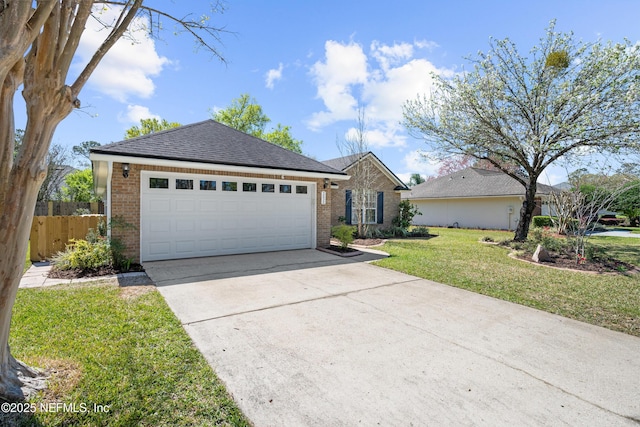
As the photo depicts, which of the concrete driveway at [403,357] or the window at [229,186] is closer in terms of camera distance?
the concrete driveway at [403,357]

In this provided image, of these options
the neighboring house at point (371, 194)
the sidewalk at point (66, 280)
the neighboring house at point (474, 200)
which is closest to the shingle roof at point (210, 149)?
the sidewalk at point (66, 280)

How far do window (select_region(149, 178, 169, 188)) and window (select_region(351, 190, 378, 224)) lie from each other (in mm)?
8425

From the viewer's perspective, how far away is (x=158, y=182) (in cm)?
827

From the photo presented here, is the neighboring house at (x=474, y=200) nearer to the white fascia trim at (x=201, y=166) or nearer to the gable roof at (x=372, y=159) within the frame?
the gable roof at (x=372, y=159)

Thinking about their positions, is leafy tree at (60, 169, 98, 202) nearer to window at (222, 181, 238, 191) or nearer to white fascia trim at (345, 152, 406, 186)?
window at (222, 181, 238, 191)

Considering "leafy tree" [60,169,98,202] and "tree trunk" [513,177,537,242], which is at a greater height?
"leafy tree" [60,169,98,202]

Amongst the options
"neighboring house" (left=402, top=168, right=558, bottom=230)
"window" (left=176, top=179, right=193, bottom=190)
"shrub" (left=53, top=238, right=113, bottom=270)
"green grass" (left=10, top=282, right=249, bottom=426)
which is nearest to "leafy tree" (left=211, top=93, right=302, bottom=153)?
"neighboring house" (left=402, top=168, right=558, bottom=230)

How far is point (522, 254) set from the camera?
1045 centimetres

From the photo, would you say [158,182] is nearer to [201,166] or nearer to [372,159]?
[201,166]

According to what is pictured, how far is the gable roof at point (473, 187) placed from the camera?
20781mm

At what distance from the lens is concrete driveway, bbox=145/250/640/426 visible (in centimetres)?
252

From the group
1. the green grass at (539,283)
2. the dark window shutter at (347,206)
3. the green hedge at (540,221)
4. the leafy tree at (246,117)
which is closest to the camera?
the green grass at (539,283)

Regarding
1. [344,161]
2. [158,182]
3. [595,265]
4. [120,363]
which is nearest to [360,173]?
[344,161]

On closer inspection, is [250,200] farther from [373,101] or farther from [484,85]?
[484,85]
